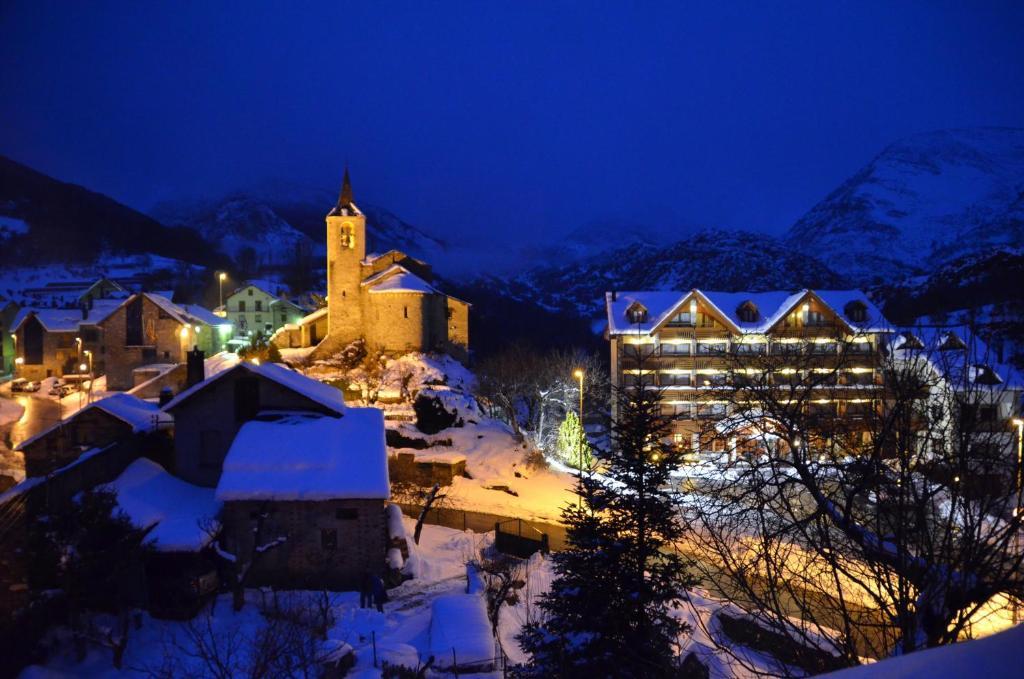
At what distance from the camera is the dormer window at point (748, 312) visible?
40.7 meters

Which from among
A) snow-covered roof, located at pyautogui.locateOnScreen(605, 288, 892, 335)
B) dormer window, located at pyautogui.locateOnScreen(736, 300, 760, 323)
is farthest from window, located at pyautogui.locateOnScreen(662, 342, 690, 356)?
dormer window, located at pyautogui.locateOnScreen(736, 300, 760, 323)

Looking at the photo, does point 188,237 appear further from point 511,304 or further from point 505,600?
point 505,600

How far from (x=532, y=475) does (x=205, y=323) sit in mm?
38966

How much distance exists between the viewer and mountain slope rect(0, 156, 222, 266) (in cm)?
11169

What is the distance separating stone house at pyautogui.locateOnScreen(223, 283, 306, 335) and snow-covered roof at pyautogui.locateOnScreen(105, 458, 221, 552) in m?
45.9

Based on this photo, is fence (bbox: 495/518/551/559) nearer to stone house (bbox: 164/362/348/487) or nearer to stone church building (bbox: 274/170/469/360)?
stone house (bbox: 164/362/348/487)

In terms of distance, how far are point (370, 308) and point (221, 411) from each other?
3090cm

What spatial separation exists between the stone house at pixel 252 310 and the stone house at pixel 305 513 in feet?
166

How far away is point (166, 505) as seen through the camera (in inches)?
798

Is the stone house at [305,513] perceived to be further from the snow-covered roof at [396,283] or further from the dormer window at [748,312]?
A: the snow-covered roof at [396,283]

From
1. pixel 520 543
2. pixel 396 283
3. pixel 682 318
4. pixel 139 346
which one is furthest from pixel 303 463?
pixel 139 346

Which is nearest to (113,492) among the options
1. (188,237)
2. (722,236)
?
(188,237)

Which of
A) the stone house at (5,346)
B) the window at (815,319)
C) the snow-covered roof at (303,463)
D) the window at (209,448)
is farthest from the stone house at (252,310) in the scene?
the window at (815,319)

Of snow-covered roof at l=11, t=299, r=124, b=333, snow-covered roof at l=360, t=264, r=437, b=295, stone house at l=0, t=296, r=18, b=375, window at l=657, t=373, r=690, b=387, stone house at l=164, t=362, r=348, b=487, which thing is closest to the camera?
stone house at l=164, t=362, r=348, b=487
